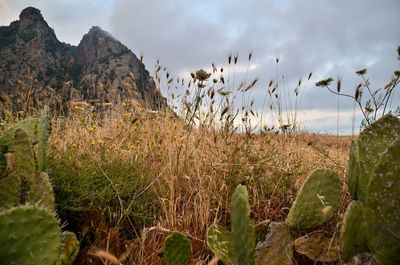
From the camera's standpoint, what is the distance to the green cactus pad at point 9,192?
163cm

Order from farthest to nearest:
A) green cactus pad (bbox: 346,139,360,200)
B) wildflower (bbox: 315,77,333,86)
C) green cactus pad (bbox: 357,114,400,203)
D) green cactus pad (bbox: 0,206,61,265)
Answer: wildflower (bbox: 315,77,333,86) < green cactus pad (bbox: 346,139,360,200) < green cactus pad (bbox: 357,114,400,203) < green cactus pad (bbox: 0,206,61,265)

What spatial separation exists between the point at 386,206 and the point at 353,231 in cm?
33

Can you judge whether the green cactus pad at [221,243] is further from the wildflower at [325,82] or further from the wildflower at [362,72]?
the wildflower at [362,72]

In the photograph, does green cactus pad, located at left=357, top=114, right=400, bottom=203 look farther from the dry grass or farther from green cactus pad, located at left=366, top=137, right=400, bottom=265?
the dry grass

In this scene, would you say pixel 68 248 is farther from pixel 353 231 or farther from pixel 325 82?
pixel 325 82

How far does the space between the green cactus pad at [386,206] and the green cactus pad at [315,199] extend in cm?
62

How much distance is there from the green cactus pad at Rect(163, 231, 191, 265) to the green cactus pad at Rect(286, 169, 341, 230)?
0.66 metres

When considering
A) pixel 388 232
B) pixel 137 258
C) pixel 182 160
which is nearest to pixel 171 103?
pixel 182 160

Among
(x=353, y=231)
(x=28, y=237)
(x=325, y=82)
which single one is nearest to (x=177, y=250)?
(x=28, y=237)

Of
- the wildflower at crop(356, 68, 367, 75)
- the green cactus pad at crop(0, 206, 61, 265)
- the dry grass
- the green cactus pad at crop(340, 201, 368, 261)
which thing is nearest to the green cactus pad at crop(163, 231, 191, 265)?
the dry grass

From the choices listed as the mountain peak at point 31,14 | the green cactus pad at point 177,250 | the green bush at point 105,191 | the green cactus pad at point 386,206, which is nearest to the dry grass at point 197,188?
the green bush at point 105,191

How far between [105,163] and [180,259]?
122 cm

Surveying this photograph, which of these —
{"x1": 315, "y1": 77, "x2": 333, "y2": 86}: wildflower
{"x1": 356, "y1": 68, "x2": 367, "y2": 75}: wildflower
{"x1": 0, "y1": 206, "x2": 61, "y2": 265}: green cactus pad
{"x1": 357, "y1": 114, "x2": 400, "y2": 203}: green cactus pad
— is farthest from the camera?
{"x1": 356, "y1": 68, "x2": 367, "y2": 75}: wildflower

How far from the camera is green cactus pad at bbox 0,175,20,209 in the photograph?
163 cm
